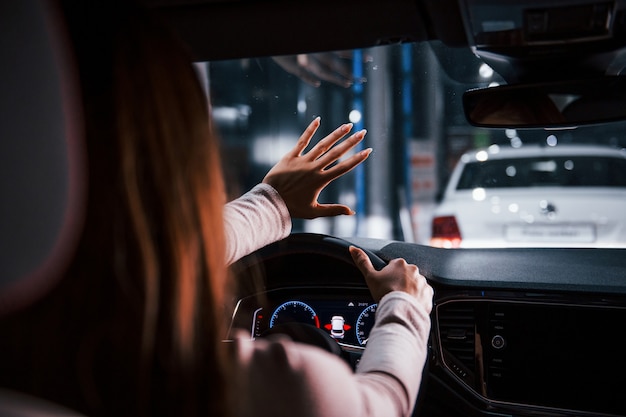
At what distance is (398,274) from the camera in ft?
5.83

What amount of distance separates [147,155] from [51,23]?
0.82ft

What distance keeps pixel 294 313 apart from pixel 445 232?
122 inches

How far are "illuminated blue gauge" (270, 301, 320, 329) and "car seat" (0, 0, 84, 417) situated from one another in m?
1.94

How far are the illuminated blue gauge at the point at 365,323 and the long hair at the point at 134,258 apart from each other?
5.51ft

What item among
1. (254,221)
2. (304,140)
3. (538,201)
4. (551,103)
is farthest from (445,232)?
(254,221)

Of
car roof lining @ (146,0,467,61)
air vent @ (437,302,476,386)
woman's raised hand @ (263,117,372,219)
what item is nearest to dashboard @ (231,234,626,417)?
air vent @ (437,302,476,386)

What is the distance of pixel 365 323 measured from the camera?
2.76 metres

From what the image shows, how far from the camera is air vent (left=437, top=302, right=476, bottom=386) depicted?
2744 mm

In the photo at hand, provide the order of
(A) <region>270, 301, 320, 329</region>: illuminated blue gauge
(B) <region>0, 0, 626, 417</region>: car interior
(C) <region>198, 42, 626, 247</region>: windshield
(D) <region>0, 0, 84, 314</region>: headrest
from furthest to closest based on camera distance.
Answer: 1. (C) <region>198, 42, 626, 247</region>: windshield
2. (A) <region>270, 301, 320, 329</region>: illuminated blue gauge
3. (B) <region>0, 0, 626, 417</region>: car interior
4. (D) <region>0, 0, 84, 314</region>: headrest

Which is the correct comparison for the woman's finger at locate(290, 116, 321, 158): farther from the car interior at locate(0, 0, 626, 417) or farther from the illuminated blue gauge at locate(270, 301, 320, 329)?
the illuminated blue gauge at locate(270, 301, 320, 329)

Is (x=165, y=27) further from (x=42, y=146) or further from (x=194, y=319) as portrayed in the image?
(x=194, y=319)

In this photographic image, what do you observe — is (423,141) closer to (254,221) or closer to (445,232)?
(445,232)

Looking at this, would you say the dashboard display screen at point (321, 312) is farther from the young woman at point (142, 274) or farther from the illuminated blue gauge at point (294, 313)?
the young woman at point (142, 274)

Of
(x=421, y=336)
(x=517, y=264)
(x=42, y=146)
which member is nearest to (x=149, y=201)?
(x=42, y=146)
